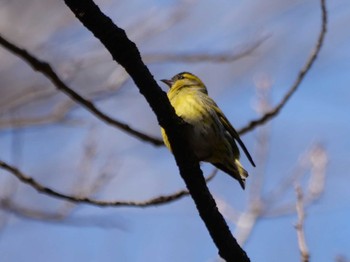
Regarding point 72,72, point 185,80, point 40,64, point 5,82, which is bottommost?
point 40,64

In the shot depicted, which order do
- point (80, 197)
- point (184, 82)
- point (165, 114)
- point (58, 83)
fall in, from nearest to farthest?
1. point (165, 114)
2. point (58, 83)
3. point (80, 197)
4. point (184, 82)

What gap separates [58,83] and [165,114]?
0.56m

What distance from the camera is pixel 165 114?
6.35 ft

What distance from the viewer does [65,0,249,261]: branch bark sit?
175cm

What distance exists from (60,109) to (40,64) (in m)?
2.76

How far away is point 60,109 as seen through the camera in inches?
197

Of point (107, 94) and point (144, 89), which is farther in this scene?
point (107, 94)

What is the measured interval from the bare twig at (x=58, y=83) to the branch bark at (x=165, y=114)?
0.50m

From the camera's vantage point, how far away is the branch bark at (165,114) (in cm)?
175

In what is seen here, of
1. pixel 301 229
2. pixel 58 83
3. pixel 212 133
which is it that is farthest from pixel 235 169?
pixel 58 83

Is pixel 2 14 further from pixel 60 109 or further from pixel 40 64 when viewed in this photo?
pixel 40 64

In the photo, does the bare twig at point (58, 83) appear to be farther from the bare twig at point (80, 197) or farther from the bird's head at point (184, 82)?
the bird's head at point (184, 82)

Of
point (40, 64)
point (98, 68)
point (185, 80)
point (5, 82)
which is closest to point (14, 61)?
point (5, 82)

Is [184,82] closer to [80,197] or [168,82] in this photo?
[168,82]
